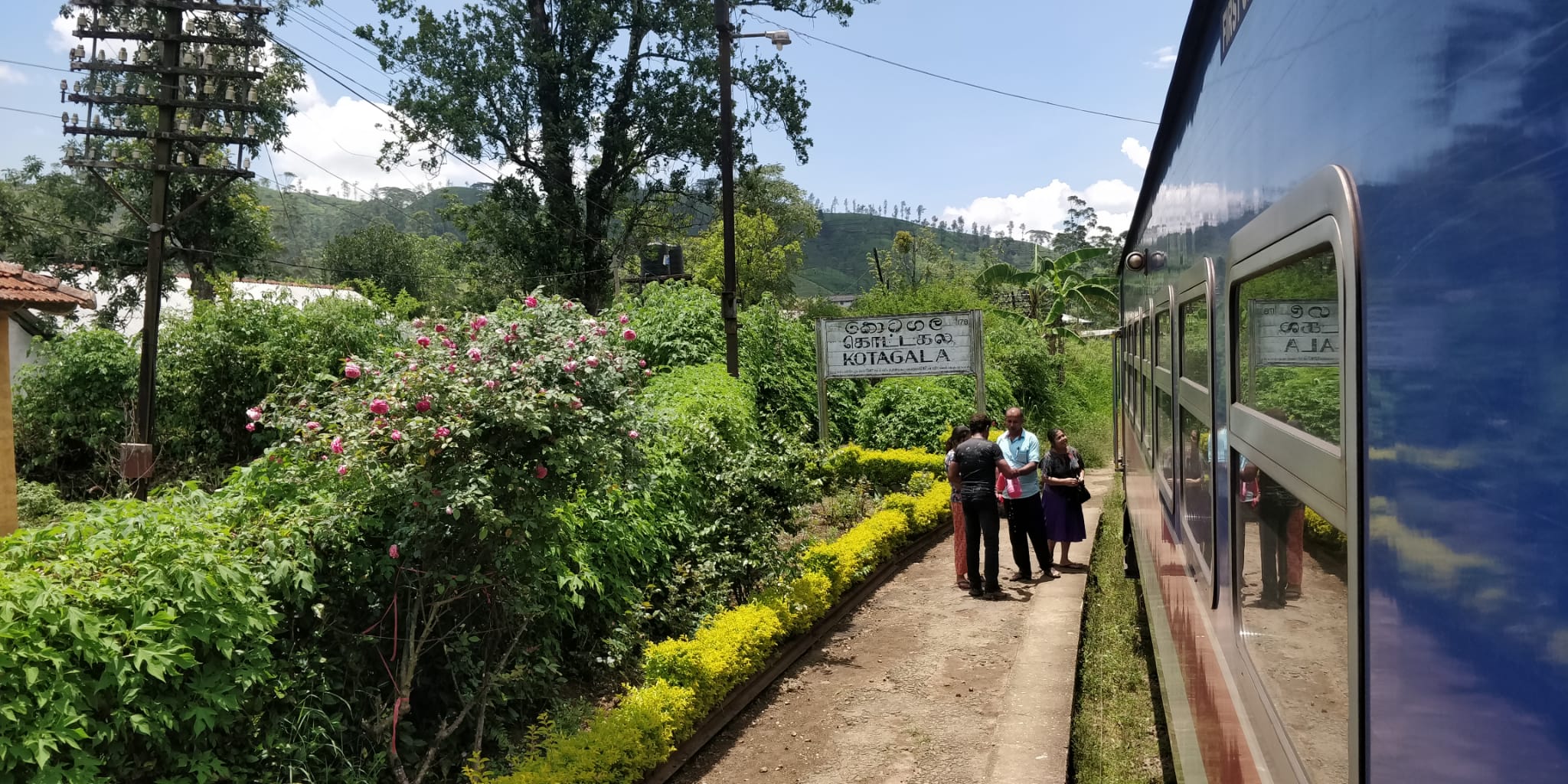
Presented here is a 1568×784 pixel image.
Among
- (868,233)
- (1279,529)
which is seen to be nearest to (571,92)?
(1279,529)

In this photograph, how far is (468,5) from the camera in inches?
1093

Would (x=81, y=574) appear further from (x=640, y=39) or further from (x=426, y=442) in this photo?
(x=640, y=39)

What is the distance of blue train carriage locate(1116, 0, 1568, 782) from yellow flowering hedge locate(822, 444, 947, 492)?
1210cm

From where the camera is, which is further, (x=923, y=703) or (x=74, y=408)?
(x=74, y=408)

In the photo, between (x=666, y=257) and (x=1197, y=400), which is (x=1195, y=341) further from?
(x=666, y=257)

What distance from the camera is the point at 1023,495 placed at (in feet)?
29.8

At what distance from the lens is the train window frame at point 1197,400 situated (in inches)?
110

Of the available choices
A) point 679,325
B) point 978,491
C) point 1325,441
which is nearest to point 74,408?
point 679,325

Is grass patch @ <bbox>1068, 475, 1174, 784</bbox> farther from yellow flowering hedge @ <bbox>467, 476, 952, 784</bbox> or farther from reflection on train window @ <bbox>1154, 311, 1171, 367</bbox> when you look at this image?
reflection on train window @ <bbox>1154, 311, 1171, 367</bbox>

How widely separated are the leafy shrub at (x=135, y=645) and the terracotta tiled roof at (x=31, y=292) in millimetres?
8704

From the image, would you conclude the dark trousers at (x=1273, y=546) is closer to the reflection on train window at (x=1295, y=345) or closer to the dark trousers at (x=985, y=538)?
the reflection on train window at (x=1295, y=345)

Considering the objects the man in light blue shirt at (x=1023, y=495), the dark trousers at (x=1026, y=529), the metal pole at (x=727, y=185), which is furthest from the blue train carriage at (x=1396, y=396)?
the metal pole at (x=727, y=185)

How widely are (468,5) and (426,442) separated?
26.4 meters

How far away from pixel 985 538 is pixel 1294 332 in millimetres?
7030
